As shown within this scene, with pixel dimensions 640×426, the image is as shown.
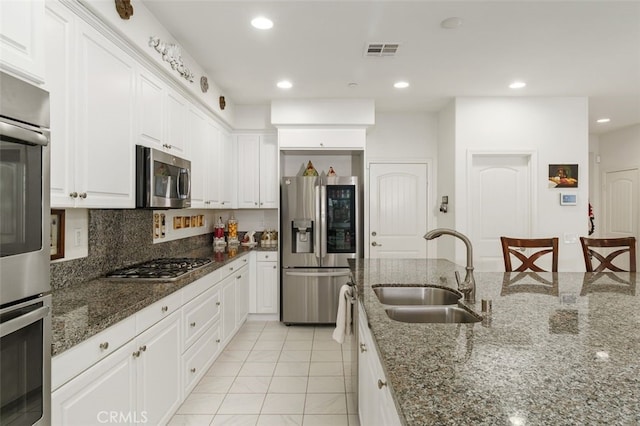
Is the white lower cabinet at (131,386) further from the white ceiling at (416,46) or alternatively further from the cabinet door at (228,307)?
the white ceiling at (416,46)

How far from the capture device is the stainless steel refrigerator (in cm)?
410

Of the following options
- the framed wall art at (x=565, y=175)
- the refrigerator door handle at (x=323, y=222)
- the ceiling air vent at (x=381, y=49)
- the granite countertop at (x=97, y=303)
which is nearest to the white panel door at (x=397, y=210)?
the refrigerator door handle at (x=323, y=222)

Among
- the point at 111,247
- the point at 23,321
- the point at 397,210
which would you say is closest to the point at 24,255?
the point at 23,321

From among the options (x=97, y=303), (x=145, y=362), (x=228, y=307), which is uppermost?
(x=97, y=303)

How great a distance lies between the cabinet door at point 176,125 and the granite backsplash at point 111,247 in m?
0.58

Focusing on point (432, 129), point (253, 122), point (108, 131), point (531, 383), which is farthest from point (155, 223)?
point (432, 129)

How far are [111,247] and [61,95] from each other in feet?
3.80

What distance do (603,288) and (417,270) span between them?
3.18 feet

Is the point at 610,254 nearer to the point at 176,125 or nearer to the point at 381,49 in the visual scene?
the point at 381,49

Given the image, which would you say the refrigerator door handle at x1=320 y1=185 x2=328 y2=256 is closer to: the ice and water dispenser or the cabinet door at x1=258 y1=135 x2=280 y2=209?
the ice and water dispenser

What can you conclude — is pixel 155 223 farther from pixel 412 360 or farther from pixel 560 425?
pixel 560 425

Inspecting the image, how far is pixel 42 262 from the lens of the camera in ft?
3.63

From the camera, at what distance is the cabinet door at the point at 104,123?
175 centimetres

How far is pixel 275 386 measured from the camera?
2678mm
